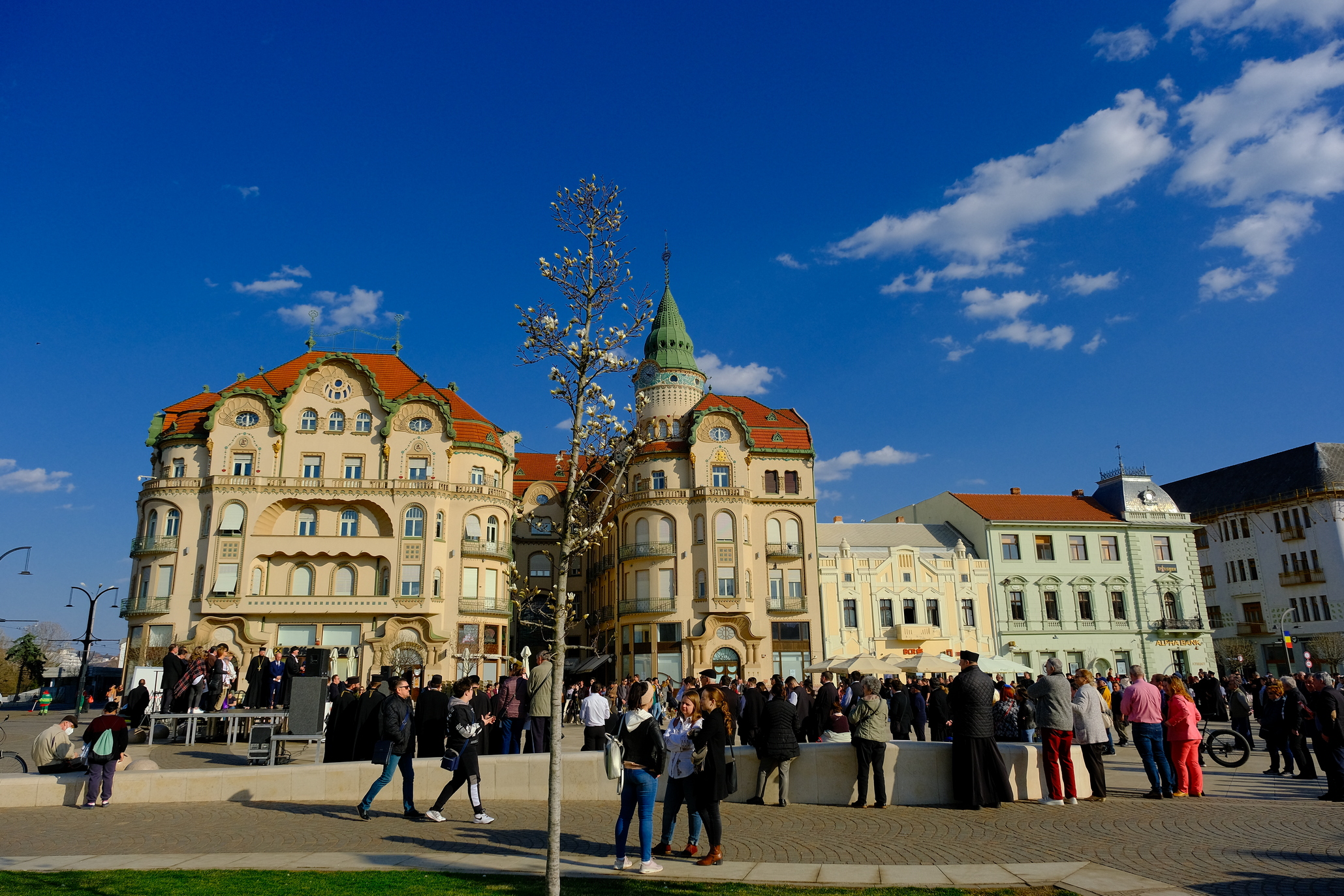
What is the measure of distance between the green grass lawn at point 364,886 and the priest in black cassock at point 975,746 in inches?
171

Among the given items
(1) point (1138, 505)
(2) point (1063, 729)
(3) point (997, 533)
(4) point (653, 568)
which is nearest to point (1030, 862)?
(2) point (1063, 729)

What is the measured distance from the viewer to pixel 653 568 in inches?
1957

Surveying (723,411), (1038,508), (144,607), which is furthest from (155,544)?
(1038,508)

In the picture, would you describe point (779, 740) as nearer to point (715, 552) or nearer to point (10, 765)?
point (10, 765)

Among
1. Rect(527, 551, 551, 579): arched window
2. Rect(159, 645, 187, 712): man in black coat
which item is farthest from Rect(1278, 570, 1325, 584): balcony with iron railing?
Rect(159, 645, 187, 712): man in black coat

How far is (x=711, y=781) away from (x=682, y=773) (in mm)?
328

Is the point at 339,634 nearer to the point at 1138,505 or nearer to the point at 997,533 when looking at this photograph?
the point at 997,533

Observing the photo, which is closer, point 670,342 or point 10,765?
point 10,765

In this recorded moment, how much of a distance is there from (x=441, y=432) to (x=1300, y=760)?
4163 centimetres

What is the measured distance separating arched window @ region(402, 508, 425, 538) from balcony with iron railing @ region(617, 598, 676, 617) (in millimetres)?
12063

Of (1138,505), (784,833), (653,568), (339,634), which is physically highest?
(1138,505)

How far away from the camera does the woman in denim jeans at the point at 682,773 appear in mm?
9531

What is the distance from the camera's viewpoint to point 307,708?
16.9m

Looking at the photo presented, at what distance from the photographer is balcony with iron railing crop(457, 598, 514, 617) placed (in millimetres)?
47344
